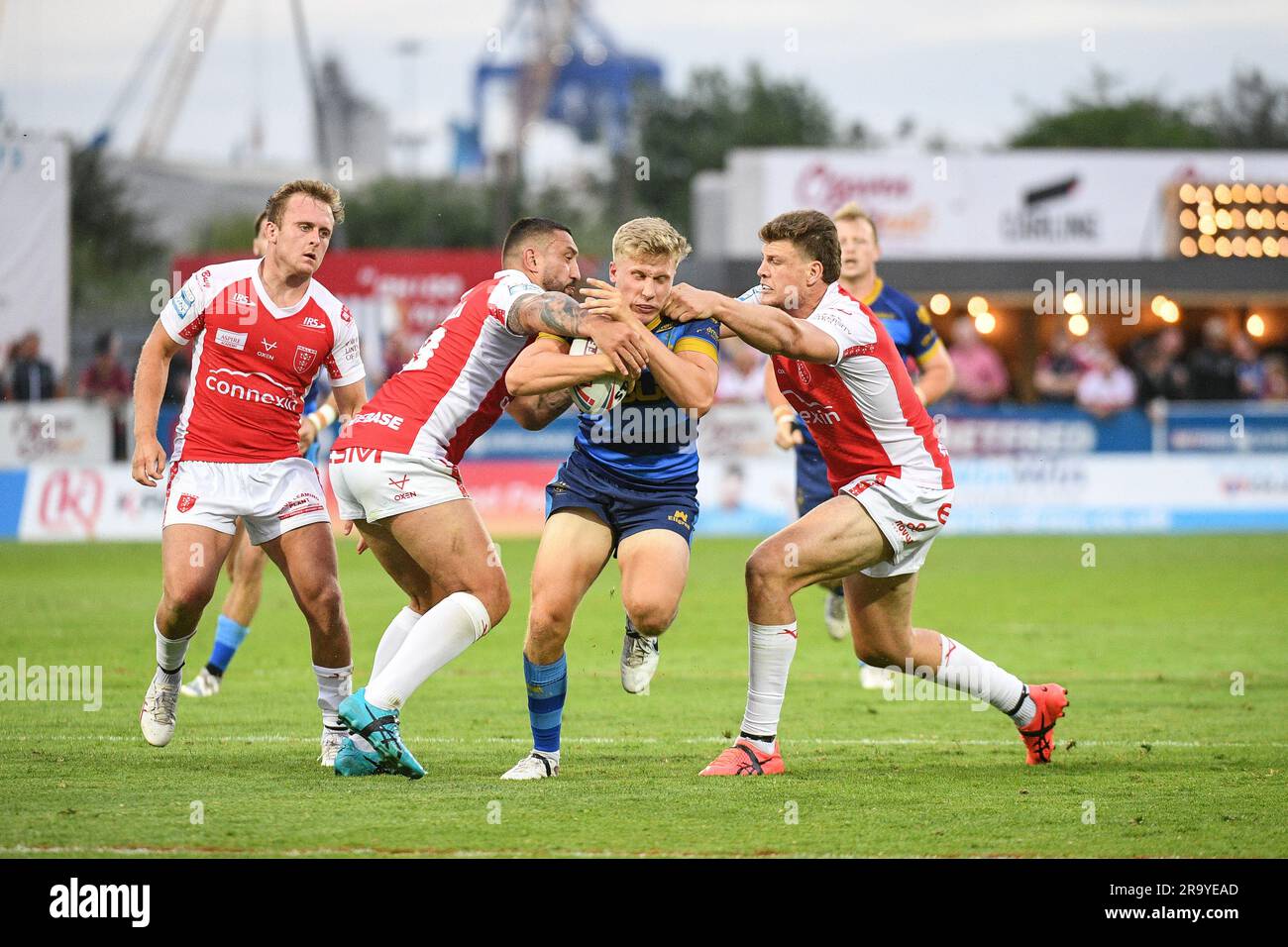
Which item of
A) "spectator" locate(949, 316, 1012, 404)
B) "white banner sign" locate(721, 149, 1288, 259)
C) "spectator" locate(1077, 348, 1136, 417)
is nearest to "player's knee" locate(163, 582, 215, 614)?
"spectator" locate(949, 316, 1012, 404)

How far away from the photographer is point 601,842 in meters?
5.63

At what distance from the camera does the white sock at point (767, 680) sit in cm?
725

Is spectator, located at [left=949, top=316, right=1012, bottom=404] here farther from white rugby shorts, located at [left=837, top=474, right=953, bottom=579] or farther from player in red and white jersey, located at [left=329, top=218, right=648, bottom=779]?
player in red and white jersey, located at [left=329, top=218, right=648, bottom=779]

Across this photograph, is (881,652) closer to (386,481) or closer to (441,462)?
(441,462)

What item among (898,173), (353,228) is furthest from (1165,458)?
(353,228)

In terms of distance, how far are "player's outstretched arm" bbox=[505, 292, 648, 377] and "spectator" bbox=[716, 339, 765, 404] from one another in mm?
15909

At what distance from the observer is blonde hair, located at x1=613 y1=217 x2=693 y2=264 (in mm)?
6797

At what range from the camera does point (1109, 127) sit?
80.7 metres

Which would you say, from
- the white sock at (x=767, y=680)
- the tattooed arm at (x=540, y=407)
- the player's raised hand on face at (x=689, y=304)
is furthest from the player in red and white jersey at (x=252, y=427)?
the white sock at (x=767, y=680)

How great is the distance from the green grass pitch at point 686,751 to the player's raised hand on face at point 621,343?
5.72ft

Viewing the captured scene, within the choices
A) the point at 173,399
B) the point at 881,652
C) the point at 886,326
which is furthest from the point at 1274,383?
the point at 881,652

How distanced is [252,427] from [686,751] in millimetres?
2590

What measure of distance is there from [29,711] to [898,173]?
27.1 metres
